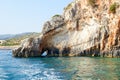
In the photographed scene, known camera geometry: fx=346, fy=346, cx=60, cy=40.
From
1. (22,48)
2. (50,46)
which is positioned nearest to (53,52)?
(50,46)

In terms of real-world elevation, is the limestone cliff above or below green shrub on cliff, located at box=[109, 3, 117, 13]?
below

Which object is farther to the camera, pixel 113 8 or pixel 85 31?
pixel 85 31

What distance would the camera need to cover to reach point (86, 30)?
256ft

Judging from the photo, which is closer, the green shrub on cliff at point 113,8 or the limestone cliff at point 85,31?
the limestone cliff at point 85,31

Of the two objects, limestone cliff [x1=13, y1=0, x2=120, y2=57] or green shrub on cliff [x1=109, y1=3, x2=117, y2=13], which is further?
green shrub on cliff [x1=109, y1=3, x2=117, y2=13]

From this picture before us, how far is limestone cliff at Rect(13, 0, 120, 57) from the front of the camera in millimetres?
71750

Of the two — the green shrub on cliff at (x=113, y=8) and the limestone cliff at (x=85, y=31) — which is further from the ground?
the green shrub on cliff at (x=113, y=8)

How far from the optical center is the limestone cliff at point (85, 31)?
2825 inches

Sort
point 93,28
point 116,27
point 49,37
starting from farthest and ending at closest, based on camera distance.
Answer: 1. point 49,37
2. point 93,28
3. point 116,27

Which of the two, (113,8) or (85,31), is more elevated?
(113,8)

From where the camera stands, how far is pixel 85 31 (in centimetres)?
7819

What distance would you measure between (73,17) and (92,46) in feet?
33.3

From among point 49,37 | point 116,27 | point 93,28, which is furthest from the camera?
point 49,37

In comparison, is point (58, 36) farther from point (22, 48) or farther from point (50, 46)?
point (22, 48)
